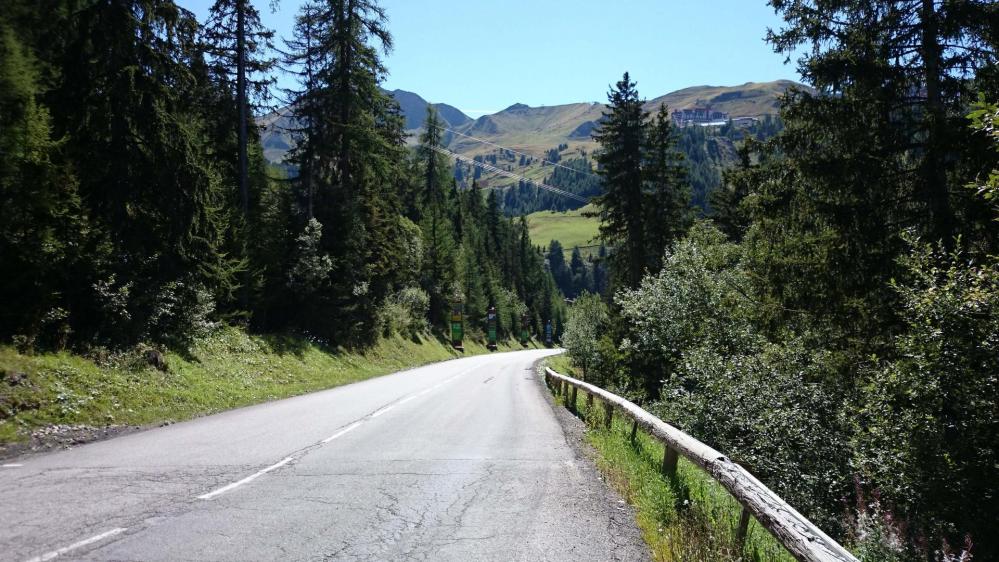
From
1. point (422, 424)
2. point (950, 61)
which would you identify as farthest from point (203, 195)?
point (950, 61)

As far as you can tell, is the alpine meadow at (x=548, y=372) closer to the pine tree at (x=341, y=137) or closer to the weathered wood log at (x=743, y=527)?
the weathered wood log at (x=743, y=527)

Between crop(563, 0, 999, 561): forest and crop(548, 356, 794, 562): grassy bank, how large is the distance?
1.60 metres

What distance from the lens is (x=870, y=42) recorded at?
11578 mm

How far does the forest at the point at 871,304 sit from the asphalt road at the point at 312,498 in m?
3.68

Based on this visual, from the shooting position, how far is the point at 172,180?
52.7 feet

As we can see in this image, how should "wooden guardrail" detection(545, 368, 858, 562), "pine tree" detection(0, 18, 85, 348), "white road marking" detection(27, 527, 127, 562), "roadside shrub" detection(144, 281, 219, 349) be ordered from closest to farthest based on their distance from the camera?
"wooden guardrail" detection(545, 368, 858, 562)
"white road marking" detection(27, 527, 127, 562)
"pine tree" detection(0, 18, 85, 348)
"roadside shrub" detection(144, 281, 219, 349)

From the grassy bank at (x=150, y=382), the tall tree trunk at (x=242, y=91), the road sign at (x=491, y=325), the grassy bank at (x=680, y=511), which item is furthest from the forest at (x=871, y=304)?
the road sign at (x=491, y=325)

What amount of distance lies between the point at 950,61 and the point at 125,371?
62.8ft

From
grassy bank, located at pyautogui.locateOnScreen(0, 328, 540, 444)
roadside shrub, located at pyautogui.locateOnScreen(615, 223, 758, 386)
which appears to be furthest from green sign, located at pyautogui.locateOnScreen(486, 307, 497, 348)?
roadside shrub, located at pyautogui.locateOnScreen(615, 223, 758, 386)

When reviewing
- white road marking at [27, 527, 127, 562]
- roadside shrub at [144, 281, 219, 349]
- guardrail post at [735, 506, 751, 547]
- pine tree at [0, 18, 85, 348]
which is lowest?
guardrail post at [735, 506, 751, 547]

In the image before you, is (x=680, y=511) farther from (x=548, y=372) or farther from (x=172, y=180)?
(x=548, y=372)

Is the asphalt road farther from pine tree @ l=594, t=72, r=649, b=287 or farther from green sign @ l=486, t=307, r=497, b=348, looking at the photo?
green sign @ l=486, t=307, r=497, b=348

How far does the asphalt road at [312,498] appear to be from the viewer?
16.0 ft

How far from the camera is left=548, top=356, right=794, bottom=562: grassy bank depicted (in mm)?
4965
